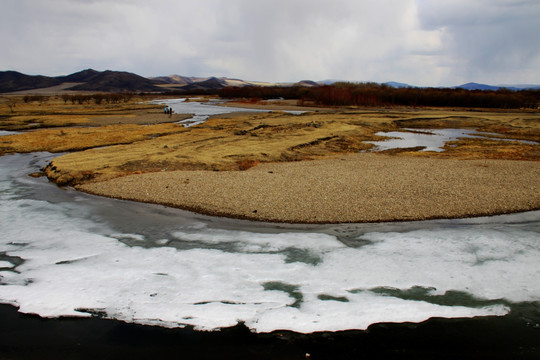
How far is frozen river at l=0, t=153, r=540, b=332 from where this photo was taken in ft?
25.1

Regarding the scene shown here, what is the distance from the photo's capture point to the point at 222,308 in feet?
25.5

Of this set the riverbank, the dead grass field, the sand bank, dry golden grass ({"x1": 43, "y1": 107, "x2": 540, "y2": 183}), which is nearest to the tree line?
the dead grass field

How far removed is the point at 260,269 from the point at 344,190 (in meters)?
7.08

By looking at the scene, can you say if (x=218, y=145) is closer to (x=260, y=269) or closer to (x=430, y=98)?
(x=260, y=269)

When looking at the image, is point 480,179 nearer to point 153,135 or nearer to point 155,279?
point 155,279

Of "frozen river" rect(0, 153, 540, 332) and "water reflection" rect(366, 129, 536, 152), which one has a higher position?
"water reflection" rect(366, 129, 536, 152)

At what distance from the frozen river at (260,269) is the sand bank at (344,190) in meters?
0.72

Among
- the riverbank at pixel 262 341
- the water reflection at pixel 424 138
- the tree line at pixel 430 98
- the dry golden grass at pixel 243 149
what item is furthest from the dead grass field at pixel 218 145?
the tree line at pixel 430 98

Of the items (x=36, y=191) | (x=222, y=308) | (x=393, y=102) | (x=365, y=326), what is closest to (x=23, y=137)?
(x=36, y=191)

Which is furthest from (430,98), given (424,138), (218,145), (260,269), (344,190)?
(260,269)

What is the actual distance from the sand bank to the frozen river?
0.72 meters

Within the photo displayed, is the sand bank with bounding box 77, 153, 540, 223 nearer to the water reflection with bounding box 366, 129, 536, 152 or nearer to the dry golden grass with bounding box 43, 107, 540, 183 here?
the dry golden grass with bounding box 43, 107, 540, 183

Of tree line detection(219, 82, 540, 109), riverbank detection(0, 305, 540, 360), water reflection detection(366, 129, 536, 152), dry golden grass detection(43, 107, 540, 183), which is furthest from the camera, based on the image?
tree line detection(219, 82, 540, 109)

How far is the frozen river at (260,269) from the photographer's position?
7664 mm
